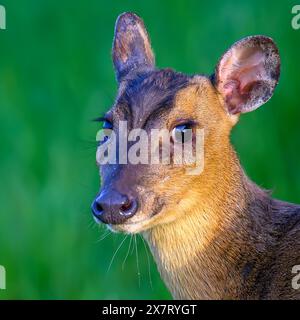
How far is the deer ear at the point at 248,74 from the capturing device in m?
6.65

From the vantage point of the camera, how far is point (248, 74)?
22.1 ft

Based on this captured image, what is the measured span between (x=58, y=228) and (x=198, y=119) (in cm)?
274

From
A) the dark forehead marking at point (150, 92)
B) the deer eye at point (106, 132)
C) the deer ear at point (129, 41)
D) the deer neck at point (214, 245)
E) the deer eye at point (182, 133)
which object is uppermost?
the deer ear at point (129, 41)

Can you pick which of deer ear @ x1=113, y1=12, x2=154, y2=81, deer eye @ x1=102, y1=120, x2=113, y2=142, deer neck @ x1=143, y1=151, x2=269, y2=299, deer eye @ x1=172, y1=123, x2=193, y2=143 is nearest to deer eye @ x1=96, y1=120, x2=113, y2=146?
deer eye @ x1=102, y1=120, x2=113, y2=142

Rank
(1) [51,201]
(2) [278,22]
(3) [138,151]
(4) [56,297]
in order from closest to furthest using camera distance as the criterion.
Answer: (3) [138,151] < (4) [56,297] < (1) [51,201] < (2) [278,22]

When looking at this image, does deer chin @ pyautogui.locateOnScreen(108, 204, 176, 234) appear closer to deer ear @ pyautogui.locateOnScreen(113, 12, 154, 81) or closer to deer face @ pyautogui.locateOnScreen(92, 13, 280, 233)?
deer face @ pyautogui.locateOnScreen(92, 13, 280, 233)

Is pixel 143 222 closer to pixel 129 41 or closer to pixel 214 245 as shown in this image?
pixel 214 245

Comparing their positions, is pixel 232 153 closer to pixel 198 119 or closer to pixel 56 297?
pixel 198 119

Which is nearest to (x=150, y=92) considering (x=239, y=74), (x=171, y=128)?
(x=171, y=128)

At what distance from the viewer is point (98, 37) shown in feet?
33.5

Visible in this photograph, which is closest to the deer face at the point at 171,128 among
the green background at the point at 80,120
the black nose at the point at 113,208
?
the black nose at the point at 113,208

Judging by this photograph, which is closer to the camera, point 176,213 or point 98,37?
point 176,213

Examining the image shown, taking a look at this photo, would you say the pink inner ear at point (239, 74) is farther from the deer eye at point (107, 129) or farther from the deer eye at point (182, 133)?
the deer eye at point (107, 129)
